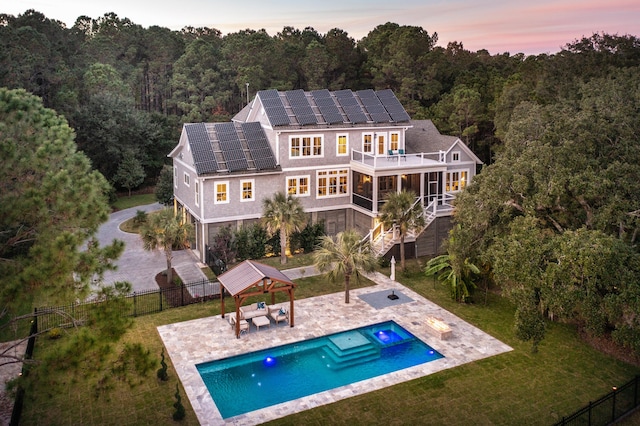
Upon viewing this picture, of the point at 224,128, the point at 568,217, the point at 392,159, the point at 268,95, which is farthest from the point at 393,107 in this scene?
the point at 568,217

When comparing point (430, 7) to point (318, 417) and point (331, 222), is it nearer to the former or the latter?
point (331, 222)

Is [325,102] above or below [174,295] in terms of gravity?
above

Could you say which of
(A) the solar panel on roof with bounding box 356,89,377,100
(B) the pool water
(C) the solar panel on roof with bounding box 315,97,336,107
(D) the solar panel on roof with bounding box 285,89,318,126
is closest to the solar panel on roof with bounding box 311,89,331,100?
(C) the solar panel on roof with bounding box 315,97,336,107

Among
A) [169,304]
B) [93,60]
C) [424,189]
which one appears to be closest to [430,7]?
[424,189]

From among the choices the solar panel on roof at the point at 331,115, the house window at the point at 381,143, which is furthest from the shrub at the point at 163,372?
the house window at the point at 381,143

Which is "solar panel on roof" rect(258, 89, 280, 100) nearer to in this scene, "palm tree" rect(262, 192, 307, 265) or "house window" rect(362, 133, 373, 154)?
"house window" rect(362, 133, 373, 154)

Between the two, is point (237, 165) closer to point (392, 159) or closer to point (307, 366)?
point (392, 159)
